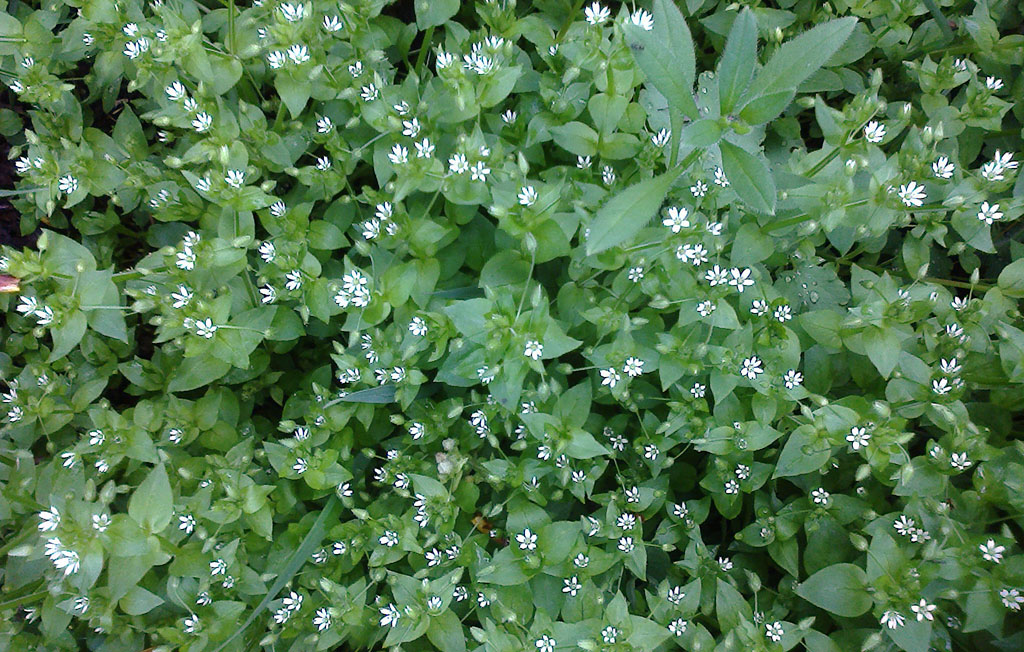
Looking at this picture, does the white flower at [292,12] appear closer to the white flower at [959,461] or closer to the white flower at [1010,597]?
the white flower at [959,461]

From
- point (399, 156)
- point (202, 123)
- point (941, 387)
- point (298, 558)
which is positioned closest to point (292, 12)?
point (202, 123)

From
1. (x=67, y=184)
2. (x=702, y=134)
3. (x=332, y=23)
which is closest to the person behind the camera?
(x=702, y=134)

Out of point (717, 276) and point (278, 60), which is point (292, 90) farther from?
Result: point (717, 276)

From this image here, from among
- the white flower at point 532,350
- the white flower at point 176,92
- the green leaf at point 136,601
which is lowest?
the green leaf at point 136,601

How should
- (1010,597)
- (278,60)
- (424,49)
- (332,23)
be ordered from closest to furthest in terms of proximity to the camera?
(1010,597) < (278,60) < (332,23) < (424,49)

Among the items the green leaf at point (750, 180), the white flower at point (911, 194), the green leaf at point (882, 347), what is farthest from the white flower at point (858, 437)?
the green leaf at point (750, 180)

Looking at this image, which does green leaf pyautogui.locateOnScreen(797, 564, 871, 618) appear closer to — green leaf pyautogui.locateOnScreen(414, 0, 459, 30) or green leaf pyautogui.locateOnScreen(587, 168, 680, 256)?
green leaf pyautogui.locateOnScreen(587, 168, 680, 256)

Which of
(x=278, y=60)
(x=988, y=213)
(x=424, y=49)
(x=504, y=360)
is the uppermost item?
(x=278, y=60)
